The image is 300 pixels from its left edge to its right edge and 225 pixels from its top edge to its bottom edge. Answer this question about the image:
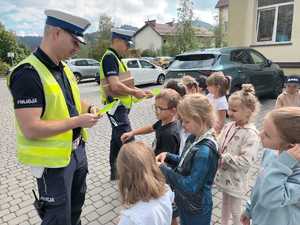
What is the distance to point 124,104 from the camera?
3.88 metres

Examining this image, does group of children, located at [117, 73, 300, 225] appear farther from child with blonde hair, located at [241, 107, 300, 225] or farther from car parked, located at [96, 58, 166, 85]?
car parked, located at [96, 58, 166, 85]

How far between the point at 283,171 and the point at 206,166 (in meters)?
0.53

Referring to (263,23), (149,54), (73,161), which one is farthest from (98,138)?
(149,54)

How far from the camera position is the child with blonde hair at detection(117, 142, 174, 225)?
164 cm

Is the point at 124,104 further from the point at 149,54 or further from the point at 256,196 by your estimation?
the point at 149,54

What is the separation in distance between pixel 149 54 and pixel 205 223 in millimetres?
43143

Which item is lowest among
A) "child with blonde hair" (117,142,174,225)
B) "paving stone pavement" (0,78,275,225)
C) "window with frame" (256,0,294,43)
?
"paving stone pavement" (0,78,275,225)

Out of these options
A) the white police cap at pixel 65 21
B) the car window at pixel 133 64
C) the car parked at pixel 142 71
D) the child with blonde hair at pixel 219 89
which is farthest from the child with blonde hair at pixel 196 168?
the car window at pixel 133 64

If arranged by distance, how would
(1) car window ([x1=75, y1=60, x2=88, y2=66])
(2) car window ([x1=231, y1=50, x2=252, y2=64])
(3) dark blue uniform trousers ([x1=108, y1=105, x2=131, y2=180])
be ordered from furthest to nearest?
(1) car window ([x1=75, y1=60, x2=88, y2=66]), (2) car window ([x1=231, y1=50, x2=252, y2=64]), (3) dark blue uniform trousers ([x1=108, y1=105, x2=131, y2=180])

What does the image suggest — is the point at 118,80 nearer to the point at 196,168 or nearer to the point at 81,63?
the point at 196,168

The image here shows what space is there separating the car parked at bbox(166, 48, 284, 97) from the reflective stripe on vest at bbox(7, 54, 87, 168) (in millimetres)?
5192

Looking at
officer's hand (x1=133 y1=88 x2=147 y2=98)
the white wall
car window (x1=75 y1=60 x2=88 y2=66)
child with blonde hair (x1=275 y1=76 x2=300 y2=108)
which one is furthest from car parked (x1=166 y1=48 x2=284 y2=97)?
the white wall

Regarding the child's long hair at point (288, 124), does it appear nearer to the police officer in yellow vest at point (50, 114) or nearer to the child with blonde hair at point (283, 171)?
the child with blonde hair at point (283, 171)

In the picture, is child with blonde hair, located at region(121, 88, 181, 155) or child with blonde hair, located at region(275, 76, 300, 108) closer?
child with blonde hair, located at region(121, 88, 181, 155)
